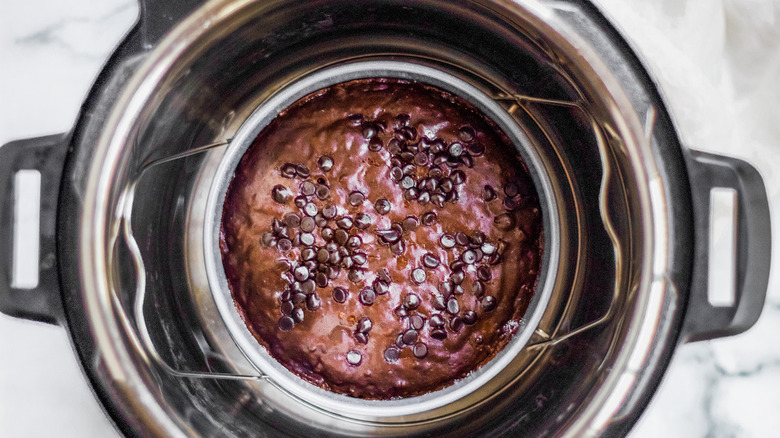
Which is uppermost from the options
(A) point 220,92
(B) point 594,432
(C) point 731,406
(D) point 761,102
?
(D) point 761,102

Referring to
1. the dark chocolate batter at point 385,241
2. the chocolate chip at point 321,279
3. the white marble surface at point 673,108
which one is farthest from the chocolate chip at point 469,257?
the white marble surface at point 673,108

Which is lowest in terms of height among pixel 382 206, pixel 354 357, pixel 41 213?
pixel 354 357

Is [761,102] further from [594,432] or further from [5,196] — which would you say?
[5,196]

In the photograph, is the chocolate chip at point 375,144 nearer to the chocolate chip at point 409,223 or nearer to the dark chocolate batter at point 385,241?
the dark chocolate batter at point 385,241

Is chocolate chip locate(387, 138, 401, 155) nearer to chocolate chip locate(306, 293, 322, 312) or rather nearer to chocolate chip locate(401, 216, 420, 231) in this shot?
chocolate chip locate(401, 216, 420, 231)

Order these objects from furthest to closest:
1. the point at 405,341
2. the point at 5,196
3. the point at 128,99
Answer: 1. the point at 405,341
2. the point at 5,196
3. the point at 128,99

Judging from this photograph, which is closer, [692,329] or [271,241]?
[692,329]

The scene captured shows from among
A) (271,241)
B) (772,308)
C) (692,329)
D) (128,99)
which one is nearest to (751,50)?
(772,308)

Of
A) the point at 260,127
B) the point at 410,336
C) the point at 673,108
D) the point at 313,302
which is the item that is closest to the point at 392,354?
the point at 410,336

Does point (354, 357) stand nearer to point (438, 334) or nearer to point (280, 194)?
point (438, 334)
